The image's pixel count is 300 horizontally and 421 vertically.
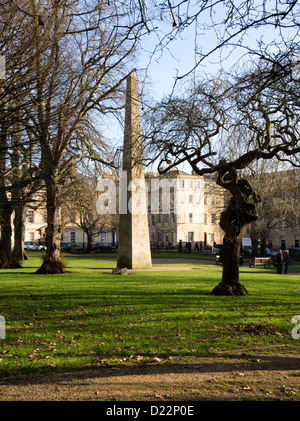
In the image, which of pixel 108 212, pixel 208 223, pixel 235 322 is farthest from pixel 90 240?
pixel 235 322

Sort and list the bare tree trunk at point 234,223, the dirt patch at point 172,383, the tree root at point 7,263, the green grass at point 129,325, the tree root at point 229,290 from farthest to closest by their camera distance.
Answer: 1. the tree root at point 7,263
2. the tree root at point 229,290
3. the bare tree trunk at point 234,223
4. the green grass at point 129,325
5. the dirt patch at point 172,383

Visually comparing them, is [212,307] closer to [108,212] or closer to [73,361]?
[73,361]

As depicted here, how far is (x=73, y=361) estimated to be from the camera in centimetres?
700

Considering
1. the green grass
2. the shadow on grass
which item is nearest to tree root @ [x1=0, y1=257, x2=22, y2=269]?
the green grass

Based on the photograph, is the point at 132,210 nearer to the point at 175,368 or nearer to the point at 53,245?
the point at 53,245

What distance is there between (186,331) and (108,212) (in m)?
46.8

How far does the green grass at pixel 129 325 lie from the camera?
740cm

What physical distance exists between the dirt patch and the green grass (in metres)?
0.42

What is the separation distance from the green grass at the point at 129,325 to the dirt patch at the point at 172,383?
424mm

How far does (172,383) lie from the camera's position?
6.00 m

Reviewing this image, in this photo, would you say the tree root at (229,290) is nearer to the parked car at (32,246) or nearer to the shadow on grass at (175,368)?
the shadow on grass at (175,368)

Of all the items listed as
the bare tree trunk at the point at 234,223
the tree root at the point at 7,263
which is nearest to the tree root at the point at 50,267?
the tree root at the point at 7,263

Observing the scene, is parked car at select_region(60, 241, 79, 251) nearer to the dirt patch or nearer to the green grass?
the green grass

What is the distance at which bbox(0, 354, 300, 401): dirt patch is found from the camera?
550cm
